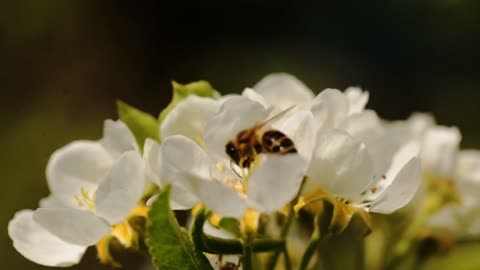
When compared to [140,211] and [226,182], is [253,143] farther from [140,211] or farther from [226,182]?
[140,211]

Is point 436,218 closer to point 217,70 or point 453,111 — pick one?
point 453,111

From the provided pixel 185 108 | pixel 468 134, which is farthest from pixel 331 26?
pixel 185 108

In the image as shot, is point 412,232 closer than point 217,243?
No

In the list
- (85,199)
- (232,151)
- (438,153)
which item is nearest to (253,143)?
(232,151)

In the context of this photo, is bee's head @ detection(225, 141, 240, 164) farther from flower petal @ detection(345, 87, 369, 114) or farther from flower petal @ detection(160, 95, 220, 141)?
flower petal @ detection(345, 87, 369, 114)

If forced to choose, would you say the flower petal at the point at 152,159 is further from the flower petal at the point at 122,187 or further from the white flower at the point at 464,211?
the white flower at the point at 464,211

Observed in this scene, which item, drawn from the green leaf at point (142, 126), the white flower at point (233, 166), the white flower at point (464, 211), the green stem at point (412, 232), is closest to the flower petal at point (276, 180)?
the white flower at point (233, 166)

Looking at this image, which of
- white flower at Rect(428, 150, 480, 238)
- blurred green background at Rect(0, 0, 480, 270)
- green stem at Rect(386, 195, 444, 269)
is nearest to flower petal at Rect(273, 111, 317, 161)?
green stem at Rect(386, 195, 444, 269)
